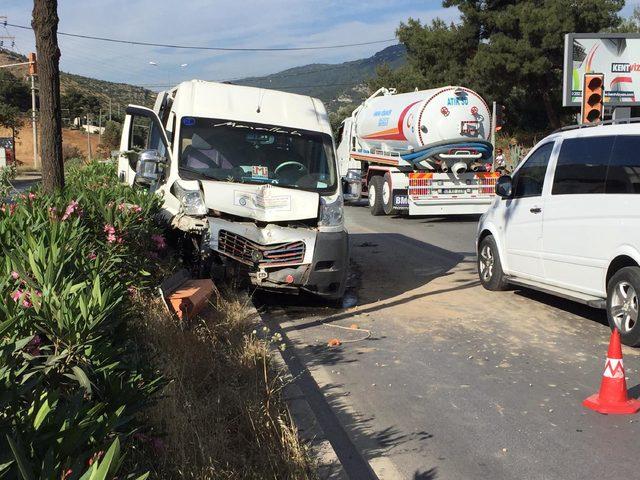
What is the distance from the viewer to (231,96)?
905 centimetres

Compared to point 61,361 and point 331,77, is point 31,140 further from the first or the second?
point 61,361

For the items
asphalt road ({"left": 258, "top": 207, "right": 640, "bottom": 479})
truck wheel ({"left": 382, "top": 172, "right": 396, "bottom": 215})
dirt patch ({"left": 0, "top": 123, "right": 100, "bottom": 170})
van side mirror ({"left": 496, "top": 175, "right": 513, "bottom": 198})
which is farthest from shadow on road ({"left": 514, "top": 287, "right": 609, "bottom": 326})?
dirt patch ({"left": 0, "top": 123, "right": 100, "bottom": 170})

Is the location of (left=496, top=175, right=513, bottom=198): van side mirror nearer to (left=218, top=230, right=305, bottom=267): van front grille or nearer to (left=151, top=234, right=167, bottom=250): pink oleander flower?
(left=218, top=230, right=305, bottom=267): van front grille

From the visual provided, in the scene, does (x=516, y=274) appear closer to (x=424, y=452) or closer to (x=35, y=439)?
(x=424, y=452)

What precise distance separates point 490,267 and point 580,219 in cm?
221

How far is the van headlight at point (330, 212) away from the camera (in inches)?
309

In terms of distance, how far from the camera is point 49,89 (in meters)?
7.17

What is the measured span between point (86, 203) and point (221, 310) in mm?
1560

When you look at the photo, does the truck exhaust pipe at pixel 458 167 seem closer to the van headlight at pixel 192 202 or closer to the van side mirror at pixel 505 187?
the van side mirror at pixel 505 187

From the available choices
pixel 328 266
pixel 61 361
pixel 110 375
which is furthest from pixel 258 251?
pixel 110 375

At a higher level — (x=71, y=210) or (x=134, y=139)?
(x=134, y=139)

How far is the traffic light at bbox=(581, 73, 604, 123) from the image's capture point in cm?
1309

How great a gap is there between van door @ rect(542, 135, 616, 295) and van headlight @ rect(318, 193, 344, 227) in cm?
228

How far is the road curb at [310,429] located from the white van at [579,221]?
127 inches
